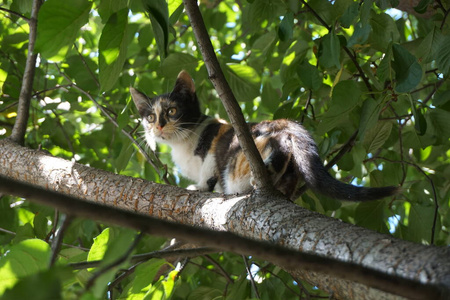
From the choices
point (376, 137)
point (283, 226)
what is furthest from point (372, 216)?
point (283, 226)

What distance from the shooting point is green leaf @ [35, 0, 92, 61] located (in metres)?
1.35

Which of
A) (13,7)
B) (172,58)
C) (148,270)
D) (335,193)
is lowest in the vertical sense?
(148,270)

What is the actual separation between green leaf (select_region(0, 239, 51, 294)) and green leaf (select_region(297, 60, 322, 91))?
1.40 m

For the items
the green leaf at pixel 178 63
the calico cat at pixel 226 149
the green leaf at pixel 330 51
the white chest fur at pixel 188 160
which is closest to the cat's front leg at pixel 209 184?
the calico cat at pixel 226 149

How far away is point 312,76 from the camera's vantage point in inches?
86.5

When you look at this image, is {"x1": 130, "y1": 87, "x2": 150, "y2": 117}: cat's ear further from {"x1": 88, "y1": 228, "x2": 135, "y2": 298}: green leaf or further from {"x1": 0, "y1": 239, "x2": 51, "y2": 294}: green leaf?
{"x1": 88, "y1": 228, "x2": 135, "y2": 298}: green leaf

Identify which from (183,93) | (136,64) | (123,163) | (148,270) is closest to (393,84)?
(148,270)

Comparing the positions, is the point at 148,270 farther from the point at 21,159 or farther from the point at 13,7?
the point at 13,7

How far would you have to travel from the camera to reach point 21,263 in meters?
1.18

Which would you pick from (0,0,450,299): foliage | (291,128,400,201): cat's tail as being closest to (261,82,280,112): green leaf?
(0,0,450,299): foliage

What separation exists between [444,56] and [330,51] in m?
0.42

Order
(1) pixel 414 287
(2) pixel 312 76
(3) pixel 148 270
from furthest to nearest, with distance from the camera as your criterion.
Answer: (2) pixel 312 76, (3) pixel 148 270, (1) pixel 414 287

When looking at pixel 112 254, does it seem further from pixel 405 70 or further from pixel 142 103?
pixel 142 103

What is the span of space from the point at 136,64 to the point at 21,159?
128 centimetres
